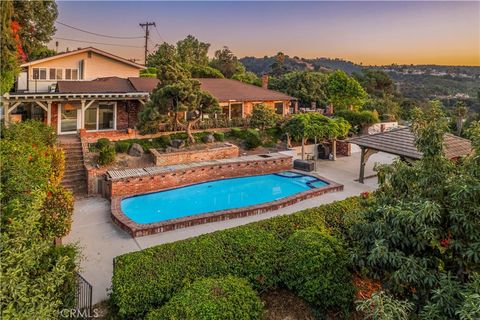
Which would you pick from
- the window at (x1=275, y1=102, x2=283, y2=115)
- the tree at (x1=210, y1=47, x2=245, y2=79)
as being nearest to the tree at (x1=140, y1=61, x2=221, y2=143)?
the window at (x1=275, y1=102, x2=283, y2=115)

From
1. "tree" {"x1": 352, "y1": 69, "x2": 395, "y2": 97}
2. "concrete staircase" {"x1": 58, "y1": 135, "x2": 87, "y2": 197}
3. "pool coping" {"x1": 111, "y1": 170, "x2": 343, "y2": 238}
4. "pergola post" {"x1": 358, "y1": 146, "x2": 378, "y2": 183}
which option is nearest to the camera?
"pool coping" {"x1": 111, "y1": 170, "x2": 343, "y2": 238}

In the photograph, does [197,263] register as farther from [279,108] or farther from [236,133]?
[279,108]

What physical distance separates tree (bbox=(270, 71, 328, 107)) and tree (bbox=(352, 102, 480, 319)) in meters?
33.1

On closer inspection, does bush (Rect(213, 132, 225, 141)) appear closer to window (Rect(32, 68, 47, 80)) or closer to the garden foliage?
the garden foliage

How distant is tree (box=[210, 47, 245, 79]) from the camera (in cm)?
5697

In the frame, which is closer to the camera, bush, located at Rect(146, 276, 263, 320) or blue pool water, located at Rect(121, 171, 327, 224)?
bush, located at Rect(146, 276, 263, 320)

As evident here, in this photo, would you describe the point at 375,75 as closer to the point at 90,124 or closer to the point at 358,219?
the point at 90,124

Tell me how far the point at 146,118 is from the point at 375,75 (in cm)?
5553

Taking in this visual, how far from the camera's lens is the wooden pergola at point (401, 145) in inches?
612

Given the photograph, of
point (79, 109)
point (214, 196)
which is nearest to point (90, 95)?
point (79, 109)

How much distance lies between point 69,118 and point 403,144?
823 inches

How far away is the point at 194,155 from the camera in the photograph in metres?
20.1

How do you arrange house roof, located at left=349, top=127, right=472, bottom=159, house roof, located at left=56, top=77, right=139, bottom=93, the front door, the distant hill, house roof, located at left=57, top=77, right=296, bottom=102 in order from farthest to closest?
1. the distant hill
2. house roof, located at left=57, top=77, right=296, bottom=102
3. house roof, located at left=56, top=77, right=139, bottom=93
4. the front door
5. house roof, located at left=349, top=127, right=472, bottom=159

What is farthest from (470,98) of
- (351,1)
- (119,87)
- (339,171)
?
(119,87)
